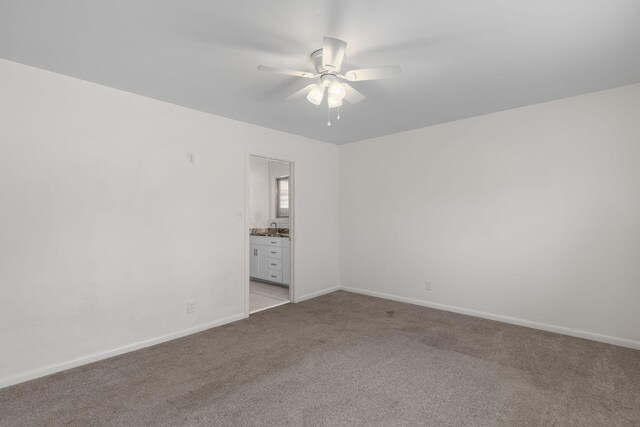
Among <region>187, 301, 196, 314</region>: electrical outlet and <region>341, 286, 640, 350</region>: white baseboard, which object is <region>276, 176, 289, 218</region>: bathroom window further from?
<region>187, 301, 196, 314</region>: electrical outlet

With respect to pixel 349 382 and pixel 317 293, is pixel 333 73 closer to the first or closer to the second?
pixel 349 382

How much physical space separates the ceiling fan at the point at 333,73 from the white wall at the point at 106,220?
1.59 m

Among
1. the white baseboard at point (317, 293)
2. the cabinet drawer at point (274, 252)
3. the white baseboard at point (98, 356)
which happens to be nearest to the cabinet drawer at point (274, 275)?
the cabinet drawer at point (274, 252)

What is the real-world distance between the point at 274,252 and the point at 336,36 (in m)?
4.04

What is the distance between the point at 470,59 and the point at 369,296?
11.3 feet

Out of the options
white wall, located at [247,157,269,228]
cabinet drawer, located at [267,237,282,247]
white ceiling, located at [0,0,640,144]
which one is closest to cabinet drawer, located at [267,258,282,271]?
cabinet drawer, located at [267,237,282,247]

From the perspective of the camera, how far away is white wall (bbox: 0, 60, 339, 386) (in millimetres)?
2406

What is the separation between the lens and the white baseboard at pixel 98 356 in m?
2.37

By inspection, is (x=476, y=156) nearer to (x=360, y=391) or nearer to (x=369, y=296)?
(x=369, y=296)

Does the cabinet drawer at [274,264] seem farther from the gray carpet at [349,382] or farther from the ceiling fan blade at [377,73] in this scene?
the ceiling fan blade at [377,73]

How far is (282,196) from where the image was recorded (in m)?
6.69

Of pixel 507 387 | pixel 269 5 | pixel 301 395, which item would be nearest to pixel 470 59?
pixel 269 5

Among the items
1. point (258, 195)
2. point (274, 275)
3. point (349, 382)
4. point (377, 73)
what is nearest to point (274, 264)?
point (274, 275)

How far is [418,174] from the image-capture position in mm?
4383
